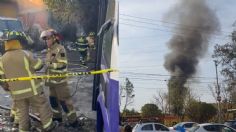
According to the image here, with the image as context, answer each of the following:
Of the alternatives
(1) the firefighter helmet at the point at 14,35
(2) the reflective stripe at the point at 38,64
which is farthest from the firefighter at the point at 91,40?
(1) the firefighter helmet at the point at 14,35

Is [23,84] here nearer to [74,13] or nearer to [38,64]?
[38,64]

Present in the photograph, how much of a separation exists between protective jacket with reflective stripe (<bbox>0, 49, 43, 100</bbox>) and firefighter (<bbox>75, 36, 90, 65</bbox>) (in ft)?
1.08

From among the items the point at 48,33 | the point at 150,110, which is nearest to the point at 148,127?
the point at 48,33

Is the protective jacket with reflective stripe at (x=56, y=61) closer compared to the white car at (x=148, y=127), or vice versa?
the protective jacket with reflective stripe at (x=56, y=61)

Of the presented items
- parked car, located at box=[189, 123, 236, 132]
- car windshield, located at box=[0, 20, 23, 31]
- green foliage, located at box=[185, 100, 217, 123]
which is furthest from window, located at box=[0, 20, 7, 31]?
green foliage, located at box=[185, 100, 217, 123]

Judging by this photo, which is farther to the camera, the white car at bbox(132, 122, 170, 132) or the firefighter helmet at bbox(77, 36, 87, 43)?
the white car at bbox(132, 122, 170, 132)

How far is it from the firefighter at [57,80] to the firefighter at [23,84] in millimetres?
64

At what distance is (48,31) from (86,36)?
31 centimetres

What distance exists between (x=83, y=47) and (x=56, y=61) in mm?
247

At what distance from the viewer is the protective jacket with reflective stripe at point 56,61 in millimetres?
3711

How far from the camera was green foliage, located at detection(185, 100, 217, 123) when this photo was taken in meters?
48.7

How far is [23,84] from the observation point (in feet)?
12.0

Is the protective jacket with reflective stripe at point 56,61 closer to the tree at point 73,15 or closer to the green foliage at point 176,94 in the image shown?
the tree at point 73,15

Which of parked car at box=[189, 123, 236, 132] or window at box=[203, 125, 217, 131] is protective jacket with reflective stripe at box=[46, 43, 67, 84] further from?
window at box=[203, 125, 217, 131]
